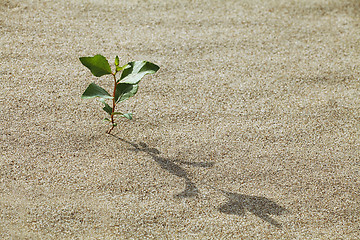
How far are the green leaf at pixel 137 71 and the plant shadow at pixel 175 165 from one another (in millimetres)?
276

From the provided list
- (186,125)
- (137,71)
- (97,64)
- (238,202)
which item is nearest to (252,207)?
(238,202)

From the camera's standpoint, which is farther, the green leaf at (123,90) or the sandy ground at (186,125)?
the green leaf at (123,90)

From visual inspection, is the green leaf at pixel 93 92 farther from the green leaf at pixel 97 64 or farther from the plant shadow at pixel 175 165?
the plant shadow at pixel 175 165

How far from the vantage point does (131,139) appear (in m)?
1.76

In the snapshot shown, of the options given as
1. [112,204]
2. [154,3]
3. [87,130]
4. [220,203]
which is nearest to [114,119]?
[87,130]

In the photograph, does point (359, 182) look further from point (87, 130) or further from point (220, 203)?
point (87, 130)

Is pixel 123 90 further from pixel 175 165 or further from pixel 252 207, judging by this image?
pixel 252 207

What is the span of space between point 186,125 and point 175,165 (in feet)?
0.70

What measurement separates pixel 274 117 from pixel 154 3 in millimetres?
985

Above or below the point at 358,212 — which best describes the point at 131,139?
above

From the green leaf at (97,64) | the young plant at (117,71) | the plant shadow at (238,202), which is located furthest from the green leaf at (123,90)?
the plant shadow at (238,202)

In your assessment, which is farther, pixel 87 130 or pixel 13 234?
pixel 87 130

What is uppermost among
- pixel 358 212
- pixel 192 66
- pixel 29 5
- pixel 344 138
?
pixel 29 5

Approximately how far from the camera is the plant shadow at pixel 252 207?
5.05ft
